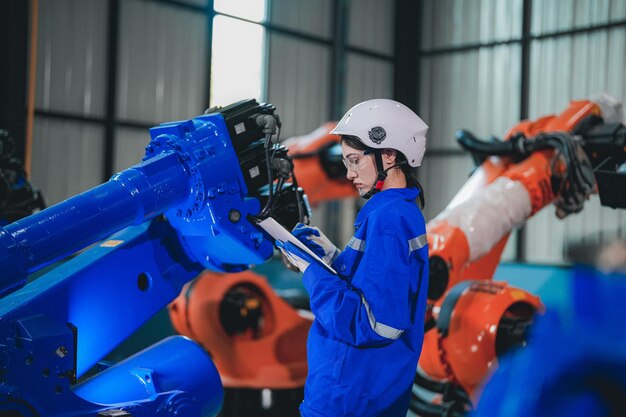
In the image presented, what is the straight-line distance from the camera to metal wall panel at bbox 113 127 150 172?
10.3 m

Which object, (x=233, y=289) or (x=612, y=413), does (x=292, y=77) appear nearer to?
(x=233, y=289)

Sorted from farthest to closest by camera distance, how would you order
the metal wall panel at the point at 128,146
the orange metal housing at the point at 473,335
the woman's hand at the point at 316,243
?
the metal wall panel at the point at 128,146
the orange metal housing at the point at 473,335
the woman's hand at the point at 316,243

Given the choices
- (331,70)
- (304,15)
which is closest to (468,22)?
(331,70)

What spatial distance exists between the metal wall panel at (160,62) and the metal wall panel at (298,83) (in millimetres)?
1460

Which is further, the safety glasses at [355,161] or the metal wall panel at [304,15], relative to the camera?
the metal wall panel at [304,15]

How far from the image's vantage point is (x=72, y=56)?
9.63 meters

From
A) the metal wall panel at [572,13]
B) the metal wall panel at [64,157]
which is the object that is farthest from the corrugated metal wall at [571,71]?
the metal wall panel at [64,157]

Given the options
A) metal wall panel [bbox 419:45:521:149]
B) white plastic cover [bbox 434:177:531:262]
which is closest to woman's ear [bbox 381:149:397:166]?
white plastic cover [bbox 434:177:531:262]

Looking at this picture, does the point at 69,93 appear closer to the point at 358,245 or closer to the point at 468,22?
the point at 468,22

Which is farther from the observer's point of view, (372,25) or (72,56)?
(372,25)

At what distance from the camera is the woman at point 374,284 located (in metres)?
2.26

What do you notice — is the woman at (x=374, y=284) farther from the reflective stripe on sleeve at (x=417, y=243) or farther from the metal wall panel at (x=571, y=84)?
the metal wall panel at (x=571, y=84)

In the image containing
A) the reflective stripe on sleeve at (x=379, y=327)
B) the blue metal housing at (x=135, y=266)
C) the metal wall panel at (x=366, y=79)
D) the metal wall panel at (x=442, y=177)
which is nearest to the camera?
the reflective stripe on sleeve at (x=379, y=327)

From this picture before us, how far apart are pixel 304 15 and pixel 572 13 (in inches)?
177
